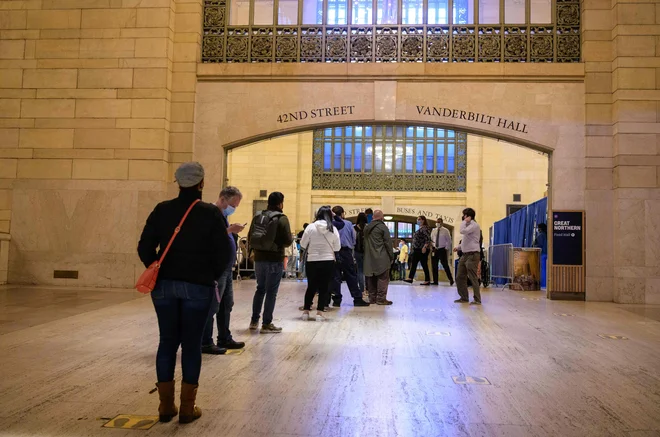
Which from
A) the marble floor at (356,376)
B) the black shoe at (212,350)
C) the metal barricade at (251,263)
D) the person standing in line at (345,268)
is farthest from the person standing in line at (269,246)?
the metal barricade at (251,263)

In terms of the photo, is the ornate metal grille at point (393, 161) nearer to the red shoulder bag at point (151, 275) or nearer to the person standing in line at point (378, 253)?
the person standing in line at point (378, 253)

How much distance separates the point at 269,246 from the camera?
21.8 ft

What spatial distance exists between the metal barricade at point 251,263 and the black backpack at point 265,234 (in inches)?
339

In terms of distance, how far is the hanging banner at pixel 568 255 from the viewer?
11336 mm

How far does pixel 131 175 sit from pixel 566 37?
8580 mm

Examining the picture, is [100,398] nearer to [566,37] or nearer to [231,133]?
[231,133]

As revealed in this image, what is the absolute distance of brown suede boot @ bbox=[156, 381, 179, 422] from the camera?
3.55 metres

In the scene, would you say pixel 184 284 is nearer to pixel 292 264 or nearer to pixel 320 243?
pixel 320 243

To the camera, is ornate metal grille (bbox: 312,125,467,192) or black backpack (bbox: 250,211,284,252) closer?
black backpack (bbox: 250,211,284,252)

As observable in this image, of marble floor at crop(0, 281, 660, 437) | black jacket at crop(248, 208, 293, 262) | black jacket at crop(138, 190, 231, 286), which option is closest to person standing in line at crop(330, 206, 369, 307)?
marble floor at crop(0, 281, 660, 437)

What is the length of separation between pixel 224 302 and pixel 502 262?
1090 centimetres

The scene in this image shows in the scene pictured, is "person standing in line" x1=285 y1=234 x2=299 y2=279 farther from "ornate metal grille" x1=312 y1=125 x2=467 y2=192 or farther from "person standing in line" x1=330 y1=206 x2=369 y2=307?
"ornate metal grille" x1=312 y1=125 x2=467 y2=192

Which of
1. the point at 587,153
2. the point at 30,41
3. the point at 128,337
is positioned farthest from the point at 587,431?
the point at 30,41

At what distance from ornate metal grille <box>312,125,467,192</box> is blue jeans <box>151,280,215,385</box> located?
21.9 m
